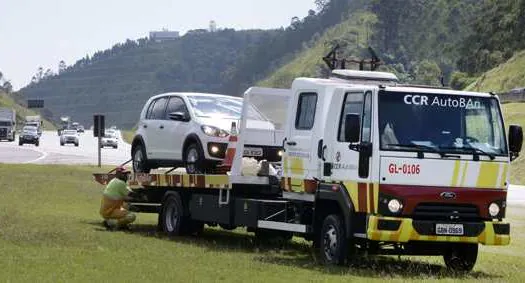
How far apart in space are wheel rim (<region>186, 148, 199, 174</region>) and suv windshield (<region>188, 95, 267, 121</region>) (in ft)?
2.27

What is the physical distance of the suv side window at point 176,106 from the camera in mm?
19203

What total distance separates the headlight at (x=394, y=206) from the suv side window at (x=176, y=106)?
6498 millimetres

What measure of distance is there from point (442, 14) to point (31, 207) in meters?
137

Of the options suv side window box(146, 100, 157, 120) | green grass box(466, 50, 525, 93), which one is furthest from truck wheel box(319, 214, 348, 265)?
green grass box(466, 50, 525, 93)

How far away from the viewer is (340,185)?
14008 millimetres

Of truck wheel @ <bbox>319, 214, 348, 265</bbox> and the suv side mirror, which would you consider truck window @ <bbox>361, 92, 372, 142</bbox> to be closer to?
truck wheel @ <bbox>319, 214, 348, 265</bbox>

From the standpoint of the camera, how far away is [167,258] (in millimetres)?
14688

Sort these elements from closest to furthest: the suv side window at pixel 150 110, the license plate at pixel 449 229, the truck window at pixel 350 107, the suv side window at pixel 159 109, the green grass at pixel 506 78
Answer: the license plate at pixel 449 229, the truck window at pixel 350 107, the suv side window at pixel 159 109, the suv side window at pixel 150 110, the green grass at pixel 506 78

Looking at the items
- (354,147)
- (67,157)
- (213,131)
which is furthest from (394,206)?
(67,157)

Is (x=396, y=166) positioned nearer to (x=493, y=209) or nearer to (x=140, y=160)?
(x=493, y=209)

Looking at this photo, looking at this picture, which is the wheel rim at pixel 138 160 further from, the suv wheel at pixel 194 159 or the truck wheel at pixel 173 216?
the suv wheel at pixel 194 159

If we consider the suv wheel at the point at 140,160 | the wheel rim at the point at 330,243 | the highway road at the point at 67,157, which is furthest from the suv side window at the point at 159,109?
the highway road at the point at 67,157

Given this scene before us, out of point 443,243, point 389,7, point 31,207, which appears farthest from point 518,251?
point 389,7

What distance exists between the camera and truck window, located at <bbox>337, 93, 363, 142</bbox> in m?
13.9
